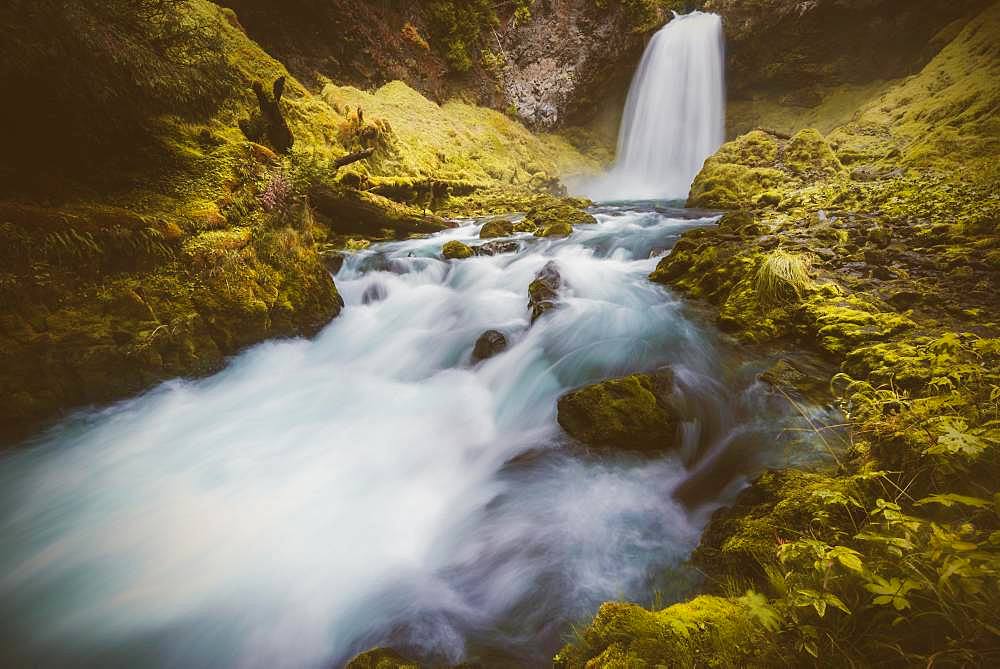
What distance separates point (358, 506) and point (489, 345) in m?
2.78

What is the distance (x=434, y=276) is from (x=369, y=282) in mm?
1358

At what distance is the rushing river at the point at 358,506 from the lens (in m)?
2.54

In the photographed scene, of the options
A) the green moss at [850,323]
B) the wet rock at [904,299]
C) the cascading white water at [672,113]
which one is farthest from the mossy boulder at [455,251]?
the cascading white water at [672,113]

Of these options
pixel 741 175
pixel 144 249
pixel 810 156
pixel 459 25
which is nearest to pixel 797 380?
pixel 144 249

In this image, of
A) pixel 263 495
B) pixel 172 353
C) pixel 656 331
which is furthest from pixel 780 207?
pixel 172 353

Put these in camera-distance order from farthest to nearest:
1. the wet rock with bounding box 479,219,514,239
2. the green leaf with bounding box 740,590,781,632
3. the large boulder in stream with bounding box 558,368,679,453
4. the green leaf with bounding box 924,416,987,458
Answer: the wet rock with bounding box 479,219,514,239 < the large boulder in stream with bounding box 558,368,679,453 < the green leaf with bounding box 924,416,987,458 < the green leaf with bounding box 740,590,781,632

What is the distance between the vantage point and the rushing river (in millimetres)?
2535

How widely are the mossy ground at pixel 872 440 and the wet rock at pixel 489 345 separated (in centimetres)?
296

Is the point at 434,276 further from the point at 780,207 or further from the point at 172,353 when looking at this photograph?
the point at 780,207

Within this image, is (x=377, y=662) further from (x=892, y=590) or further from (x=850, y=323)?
(x=850, y=323)

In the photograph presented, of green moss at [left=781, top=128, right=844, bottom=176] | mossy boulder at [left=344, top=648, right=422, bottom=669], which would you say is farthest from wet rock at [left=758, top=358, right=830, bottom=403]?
green moss at [left=781, top=128, right=844, bottom=176]

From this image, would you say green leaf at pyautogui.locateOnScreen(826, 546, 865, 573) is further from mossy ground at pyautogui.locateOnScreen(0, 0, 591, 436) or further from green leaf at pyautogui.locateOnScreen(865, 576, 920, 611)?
mossy ground at pyautogui.locateOnScreen(0, 0, 591, 436)

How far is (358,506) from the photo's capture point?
11.6 ft

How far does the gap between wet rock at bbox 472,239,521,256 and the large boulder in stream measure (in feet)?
19.6
